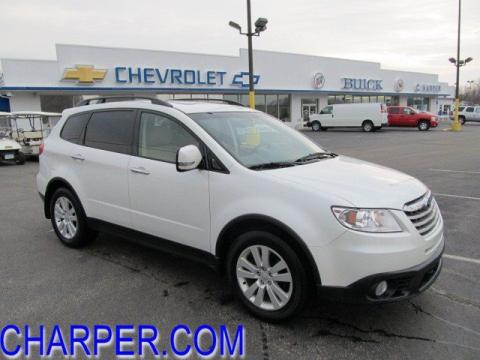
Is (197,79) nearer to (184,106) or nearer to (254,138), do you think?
(184,106)

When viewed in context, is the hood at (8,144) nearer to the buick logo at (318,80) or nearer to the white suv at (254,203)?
the white suv at (254,203)

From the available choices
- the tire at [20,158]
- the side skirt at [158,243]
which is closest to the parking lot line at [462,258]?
the side skirt at [158,243]

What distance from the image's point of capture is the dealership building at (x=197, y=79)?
23.1 metres

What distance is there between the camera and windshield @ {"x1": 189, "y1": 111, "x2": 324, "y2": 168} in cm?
378

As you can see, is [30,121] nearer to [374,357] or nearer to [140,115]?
[140,115]

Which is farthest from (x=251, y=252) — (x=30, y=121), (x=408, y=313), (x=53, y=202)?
(x=30, y=121)

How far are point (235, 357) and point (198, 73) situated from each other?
27.1 meters

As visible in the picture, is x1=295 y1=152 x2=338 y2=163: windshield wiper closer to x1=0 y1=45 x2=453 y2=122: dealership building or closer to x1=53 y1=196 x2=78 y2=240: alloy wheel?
x1=53 y1=196 x2=78 y2=240: alloy wheel

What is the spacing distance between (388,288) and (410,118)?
31006mm

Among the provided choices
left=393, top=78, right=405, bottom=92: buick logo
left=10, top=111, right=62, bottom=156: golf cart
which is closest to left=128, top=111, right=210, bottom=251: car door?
left=10, top=111, right=62, bottom=156: golf cart

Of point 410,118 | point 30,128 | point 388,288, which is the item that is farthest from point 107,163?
point 410,118

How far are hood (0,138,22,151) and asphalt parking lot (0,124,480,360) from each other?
10.0 meters

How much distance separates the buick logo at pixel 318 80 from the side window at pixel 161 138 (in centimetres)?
3318

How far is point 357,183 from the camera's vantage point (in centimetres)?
328
